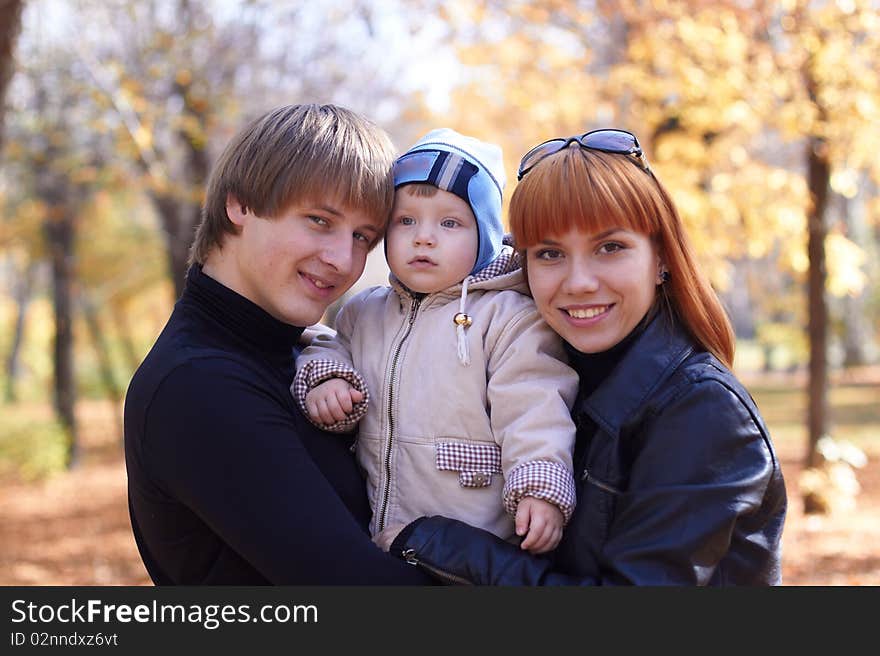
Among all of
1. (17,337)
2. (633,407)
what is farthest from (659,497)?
(17,337)

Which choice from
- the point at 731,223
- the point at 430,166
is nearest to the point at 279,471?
the point at 430,166

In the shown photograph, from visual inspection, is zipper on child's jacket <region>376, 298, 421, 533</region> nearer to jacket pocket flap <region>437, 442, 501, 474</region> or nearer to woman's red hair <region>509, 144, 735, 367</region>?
jacket pocket flap <region>437, 442, 501, 474</region>

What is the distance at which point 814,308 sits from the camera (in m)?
8.67

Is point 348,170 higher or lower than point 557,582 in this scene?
higher

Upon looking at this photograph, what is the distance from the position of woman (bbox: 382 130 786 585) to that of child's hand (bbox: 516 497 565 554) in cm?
3

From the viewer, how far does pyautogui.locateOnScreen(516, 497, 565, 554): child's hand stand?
219 cm

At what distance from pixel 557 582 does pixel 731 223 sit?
20.6 feet

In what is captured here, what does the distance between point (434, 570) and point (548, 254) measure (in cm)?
83

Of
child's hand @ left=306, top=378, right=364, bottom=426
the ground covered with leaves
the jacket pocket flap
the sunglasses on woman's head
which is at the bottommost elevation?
the ground covered with leaves

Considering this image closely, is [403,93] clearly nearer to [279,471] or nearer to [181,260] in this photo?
[181,260]

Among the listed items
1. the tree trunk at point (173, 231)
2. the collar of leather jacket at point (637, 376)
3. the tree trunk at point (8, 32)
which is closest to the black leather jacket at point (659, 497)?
the collar of leather jacket at point (637, 376)

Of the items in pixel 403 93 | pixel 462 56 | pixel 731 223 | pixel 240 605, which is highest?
pixel 403 93

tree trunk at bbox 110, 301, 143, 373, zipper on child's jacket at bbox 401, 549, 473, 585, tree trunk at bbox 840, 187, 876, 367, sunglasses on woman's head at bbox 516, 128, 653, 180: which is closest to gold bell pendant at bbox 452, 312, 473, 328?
sunglasses on woman's head at bbox 516, 128, 653, 180

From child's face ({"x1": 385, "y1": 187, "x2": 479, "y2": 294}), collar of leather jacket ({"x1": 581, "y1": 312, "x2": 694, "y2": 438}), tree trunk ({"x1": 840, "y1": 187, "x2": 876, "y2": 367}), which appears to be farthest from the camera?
tree trunk ({"x1": 840, "y1": 187, "x2": 876, "y2": 367})
